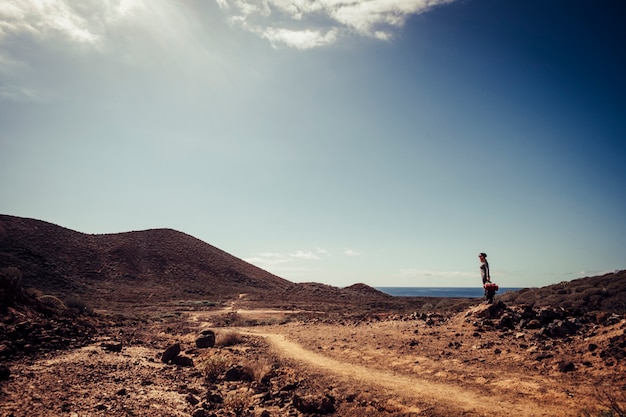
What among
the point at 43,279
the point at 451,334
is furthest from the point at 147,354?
the point at 43,279

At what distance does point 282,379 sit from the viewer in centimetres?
961

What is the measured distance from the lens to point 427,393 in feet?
25.8

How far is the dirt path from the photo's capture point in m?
6.62

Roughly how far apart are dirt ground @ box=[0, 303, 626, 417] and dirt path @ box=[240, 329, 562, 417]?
0.03m

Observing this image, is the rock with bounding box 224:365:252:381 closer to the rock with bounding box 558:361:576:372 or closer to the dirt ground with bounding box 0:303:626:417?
the dirt ground with bounding box 0:303:626:417

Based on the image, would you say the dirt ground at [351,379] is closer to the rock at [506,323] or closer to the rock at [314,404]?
the rock at [314,404]

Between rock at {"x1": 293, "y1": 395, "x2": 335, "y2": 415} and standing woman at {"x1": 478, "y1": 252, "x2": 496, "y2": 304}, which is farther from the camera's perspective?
standing woman at {"x1": 478, "y1": 252, "x2": 496, "y2": 304}

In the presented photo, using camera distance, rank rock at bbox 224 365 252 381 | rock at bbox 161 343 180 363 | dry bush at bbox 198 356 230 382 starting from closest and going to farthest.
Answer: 1. rock at bbox 224 365 252 381
2. dry bush at bbox 198 356 230 382
3. rock at bbox 161 343 180 363

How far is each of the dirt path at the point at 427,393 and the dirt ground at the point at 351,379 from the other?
25 millimetres

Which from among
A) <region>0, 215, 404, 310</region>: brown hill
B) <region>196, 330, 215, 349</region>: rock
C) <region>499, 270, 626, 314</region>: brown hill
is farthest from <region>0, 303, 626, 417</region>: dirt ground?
<region>0, 215, 404, 310</region>: brown hill

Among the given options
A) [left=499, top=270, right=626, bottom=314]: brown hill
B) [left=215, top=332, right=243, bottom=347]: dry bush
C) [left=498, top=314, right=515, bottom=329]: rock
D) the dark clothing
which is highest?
the dark clothing

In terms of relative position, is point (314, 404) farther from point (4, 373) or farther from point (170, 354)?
point (4, 373)

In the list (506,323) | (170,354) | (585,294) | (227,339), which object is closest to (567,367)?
(506,323)

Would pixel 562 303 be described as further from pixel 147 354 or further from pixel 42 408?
pixel 42 408
